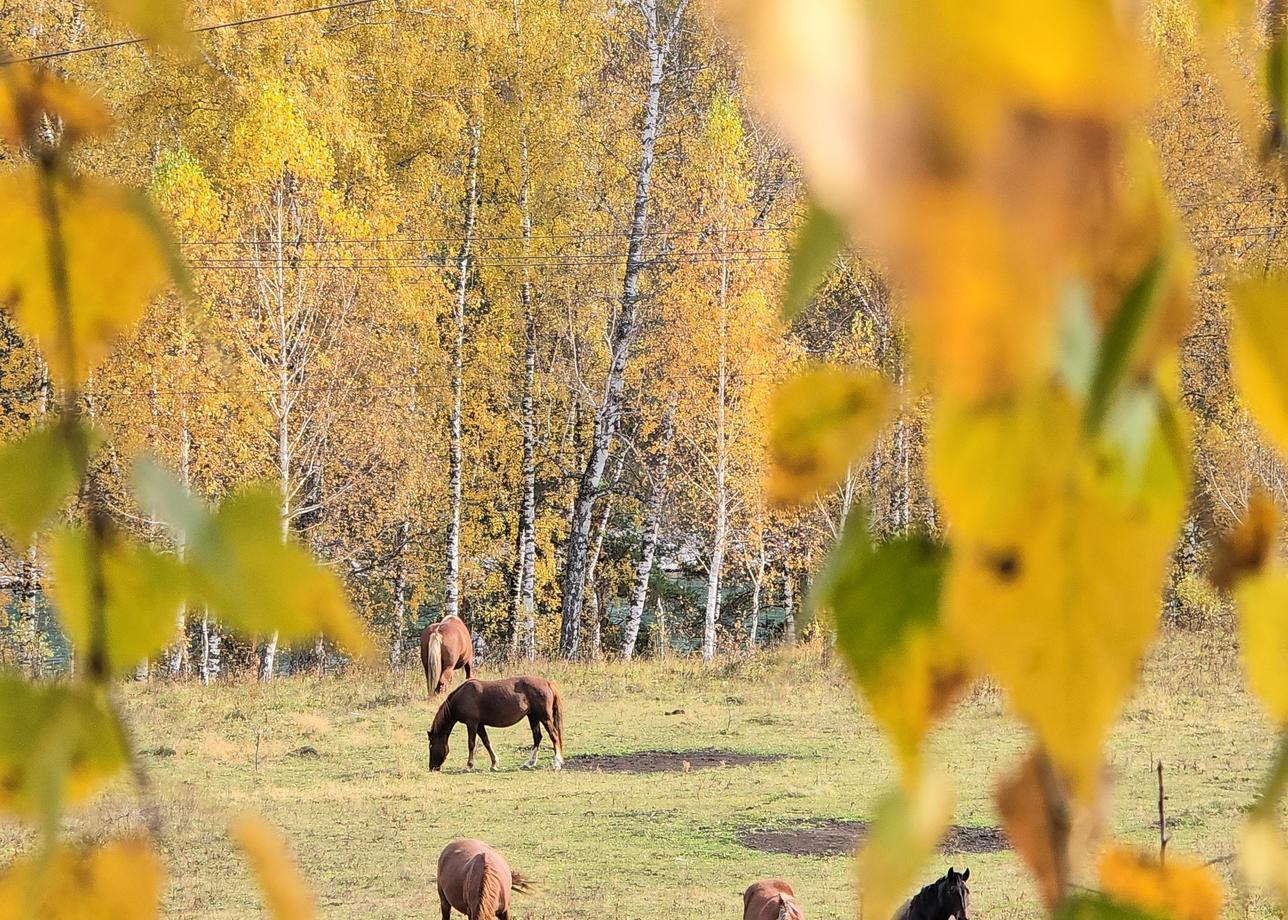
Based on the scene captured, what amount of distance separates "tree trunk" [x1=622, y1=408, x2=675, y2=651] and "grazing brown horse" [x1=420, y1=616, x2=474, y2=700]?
172 centimetres

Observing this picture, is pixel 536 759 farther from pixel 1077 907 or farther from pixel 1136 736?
pixel 1077 907

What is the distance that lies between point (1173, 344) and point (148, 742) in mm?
6560

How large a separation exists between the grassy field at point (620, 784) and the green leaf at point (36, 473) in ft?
8.59

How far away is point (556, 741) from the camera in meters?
5.96

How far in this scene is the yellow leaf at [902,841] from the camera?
0.12 m

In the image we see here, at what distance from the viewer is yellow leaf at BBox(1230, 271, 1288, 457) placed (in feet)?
0.35

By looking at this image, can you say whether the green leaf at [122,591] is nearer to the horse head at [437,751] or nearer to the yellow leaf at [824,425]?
the yellow leaf at [824,425]

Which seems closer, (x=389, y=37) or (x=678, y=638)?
(x=389, y=37)

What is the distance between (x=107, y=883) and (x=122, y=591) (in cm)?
4

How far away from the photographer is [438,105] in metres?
10.3

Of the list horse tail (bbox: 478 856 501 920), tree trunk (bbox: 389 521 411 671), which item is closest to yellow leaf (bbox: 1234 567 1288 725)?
horse tail (bbox: 478 856 501 920)

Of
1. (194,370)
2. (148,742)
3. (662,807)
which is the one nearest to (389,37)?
(194,370)

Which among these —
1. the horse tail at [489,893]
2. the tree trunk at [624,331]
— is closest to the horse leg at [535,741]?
the horse tail at [489,893]

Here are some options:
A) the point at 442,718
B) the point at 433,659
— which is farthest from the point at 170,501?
the point at 433,659
